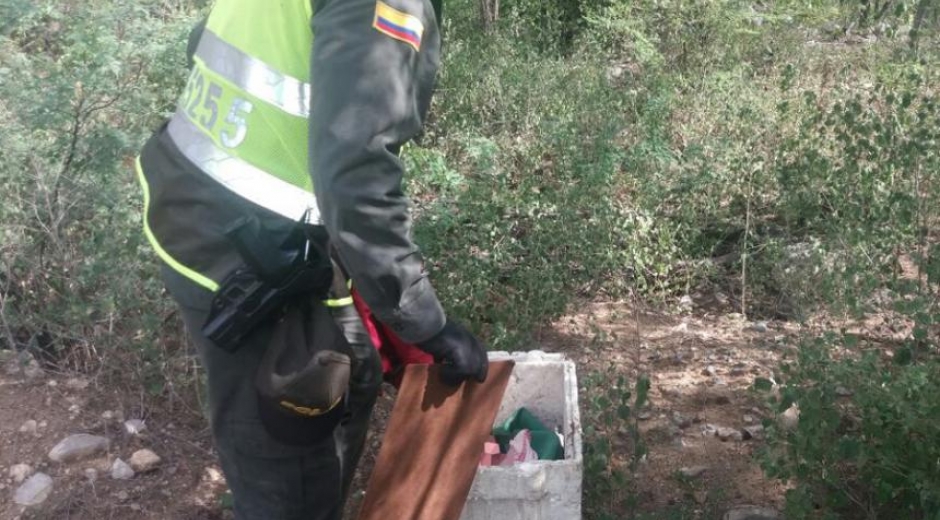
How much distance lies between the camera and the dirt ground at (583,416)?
3.59m

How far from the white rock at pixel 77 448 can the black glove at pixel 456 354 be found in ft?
6.36

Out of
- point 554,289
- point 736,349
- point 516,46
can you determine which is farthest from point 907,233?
point 516,46

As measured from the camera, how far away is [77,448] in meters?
3.76

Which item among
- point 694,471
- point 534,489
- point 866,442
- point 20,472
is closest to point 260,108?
point 534,489

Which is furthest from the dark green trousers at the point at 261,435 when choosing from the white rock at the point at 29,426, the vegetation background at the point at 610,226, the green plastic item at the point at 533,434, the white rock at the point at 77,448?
the white rock at the point at 29,426

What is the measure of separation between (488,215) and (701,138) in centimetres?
185

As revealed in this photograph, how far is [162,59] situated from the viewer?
13.9 ft

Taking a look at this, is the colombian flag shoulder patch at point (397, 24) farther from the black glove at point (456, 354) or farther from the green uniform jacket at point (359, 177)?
the black glove at point (456, 354)

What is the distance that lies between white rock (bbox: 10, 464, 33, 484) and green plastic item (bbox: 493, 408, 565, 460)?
175cm

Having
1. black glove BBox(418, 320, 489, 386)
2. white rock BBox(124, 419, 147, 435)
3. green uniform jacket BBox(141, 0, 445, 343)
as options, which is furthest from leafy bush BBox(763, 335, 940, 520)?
white rock BBox(124, 419, 147, 435)

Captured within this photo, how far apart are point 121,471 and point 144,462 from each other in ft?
0.28

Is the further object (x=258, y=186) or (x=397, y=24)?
(x=258, y=186)

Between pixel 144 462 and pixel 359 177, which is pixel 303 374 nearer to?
pixel 359 177

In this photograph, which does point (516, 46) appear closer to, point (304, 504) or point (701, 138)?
point (701, 138)
